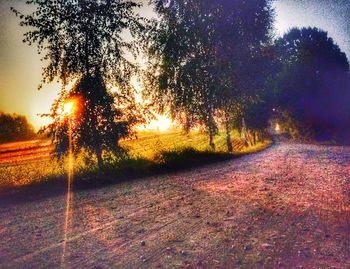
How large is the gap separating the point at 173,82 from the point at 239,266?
63.1ft

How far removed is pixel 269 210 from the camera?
7410 millimetres

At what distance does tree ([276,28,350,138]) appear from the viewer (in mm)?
34438

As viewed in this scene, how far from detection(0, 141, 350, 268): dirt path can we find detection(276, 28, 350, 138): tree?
87.9 feet

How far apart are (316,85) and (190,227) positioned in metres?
32.9

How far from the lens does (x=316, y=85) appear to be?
3497cm

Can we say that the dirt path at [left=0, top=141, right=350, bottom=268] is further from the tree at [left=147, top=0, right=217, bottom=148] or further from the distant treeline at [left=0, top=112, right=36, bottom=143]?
the distant treeline at [left=0, top=112, right=36, bottom=143]

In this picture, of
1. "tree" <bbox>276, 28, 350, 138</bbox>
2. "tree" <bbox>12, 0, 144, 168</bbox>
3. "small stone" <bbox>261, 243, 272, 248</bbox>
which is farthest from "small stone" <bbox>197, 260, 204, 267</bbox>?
"tree" <bbox>276, 28, 350, 138</bbox>

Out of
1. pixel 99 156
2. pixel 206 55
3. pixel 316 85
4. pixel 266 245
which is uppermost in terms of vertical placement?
pixel 206 55

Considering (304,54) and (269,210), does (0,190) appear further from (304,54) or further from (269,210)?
(304,54)

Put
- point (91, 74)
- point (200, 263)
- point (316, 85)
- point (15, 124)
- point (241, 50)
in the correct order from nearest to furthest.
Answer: point (200, 263)
point (91, 74)
point (241, 50)
point (316, 85)
point (15, 124)

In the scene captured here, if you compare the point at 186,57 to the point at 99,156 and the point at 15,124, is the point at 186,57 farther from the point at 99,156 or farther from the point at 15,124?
the point at 15,124

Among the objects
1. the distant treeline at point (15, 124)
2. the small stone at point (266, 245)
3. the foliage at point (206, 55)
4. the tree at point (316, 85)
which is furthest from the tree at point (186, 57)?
the distant treeline at point (15, 124)

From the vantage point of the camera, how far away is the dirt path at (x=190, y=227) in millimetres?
5004

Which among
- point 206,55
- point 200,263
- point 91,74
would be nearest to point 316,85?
point 206,55
